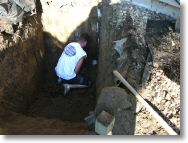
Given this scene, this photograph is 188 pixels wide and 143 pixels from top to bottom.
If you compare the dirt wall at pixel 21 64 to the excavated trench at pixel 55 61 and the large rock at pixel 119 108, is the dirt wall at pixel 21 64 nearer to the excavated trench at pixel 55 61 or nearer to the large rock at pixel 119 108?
the excavated trench at pixel 55 61

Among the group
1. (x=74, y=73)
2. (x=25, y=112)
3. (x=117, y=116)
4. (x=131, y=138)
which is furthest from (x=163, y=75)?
(x=25, y=112)

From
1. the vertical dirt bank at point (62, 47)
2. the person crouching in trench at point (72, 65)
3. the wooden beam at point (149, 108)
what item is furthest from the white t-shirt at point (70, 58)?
the wooden beam at point (149, 108)

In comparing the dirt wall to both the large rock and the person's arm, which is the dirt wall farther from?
the large rock

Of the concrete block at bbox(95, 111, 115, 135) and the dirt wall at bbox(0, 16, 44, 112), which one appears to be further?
the dirt wall at bbox(0, 16, 44, 112)

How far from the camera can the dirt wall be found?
162 inches

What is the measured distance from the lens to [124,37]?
4.16 m

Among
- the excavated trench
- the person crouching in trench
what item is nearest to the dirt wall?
the excavated trench

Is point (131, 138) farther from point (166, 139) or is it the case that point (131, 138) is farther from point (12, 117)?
point (12, 117)

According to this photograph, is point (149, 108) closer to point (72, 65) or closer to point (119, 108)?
point (119, 108)

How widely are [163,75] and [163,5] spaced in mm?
1128

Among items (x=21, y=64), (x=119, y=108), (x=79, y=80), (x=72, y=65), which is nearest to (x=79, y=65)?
(x=72, y=65)

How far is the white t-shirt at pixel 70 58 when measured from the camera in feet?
14.8

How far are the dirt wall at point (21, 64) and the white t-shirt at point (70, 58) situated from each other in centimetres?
48

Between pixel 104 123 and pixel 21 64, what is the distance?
2.07 m
